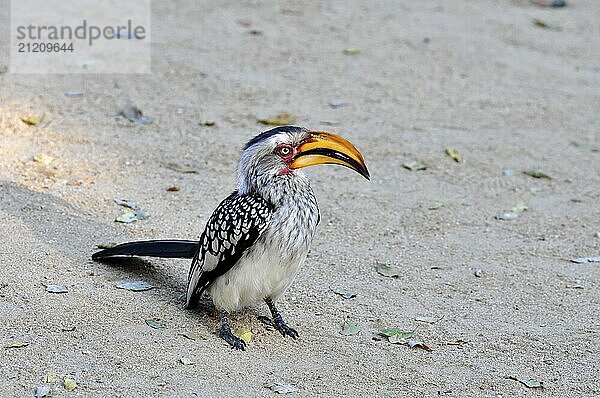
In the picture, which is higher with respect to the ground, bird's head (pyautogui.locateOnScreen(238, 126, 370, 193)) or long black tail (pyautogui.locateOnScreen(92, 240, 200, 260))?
bird's head (pyautogui.locateOnScreen(238, 126, 370, 193))

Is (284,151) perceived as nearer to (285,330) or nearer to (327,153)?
(327,153)

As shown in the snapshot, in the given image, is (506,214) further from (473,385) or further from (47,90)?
(47,90)

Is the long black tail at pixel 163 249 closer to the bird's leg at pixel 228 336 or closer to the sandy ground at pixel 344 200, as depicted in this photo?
the sandy ground at pixel 344 200

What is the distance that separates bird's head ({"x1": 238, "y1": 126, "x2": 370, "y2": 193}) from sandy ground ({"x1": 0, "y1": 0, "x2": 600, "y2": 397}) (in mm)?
743

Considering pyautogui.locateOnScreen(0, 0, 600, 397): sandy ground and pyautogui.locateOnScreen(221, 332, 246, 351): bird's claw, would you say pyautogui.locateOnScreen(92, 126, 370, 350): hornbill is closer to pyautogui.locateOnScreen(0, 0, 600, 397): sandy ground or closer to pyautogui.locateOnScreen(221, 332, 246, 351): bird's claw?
pyautogui.locateOnScreen(221, 332, 246, 351): bird's claw

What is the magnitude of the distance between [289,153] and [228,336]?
2.69 feet

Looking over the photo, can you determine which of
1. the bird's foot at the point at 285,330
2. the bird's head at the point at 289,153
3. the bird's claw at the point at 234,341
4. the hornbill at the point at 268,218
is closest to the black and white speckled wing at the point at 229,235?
the hornbill at the point at 268,218

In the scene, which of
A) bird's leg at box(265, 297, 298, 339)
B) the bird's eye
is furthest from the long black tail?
the bird's eye

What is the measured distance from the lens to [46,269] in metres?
4.49

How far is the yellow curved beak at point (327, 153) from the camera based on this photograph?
394cm

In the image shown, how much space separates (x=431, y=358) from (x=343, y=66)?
4.16 m

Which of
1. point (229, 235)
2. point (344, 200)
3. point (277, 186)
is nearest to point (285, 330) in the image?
point (229, 235)

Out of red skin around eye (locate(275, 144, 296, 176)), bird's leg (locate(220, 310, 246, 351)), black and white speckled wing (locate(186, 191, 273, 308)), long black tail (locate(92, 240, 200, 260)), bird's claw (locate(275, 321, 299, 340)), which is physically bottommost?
bird's claw (locate(275, 321, 299, 340))

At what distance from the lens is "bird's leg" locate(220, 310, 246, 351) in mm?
4066
